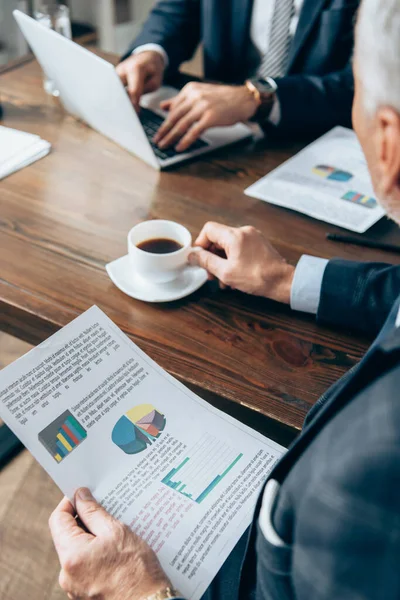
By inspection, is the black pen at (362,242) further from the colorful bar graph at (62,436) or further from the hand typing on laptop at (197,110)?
Answer: the colorful bar graph at (62,436)

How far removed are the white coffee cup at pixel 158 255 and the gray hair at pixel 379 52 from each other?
1.33 ft

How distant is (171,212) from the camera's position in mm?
1106

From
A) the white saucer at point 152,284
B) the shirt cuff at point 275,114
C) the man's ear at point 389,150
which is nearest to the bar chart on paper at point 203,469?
the white saucer at point 152,284

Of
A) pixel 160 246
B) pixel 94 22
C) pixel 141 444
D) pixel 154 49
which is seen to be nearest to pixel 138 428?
pixel 141 444

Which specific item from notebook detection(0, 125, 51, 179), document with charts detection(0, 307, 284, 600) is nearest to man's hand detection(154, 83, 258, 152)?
notebook detection(0, 125, 51, 179)

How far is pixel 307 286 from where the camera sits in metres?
0.90

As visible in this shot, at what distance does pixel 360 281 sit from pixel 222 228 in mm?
241

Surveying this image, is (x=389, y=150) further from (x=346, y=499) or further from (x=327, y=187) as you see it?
(x=327, y=187)

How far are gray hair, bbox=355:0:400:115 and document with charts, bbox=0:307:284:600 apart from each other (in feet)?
1.51

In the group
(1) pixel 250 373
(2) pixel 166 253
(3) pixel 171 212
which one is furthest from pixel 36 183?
(1) pixel 250 373

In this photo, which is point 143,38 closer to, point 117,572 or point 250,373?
point 250,373

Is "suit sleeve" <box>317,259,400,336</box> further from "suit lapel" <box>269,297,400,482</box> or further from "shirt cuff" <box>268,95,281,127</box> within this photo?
"shirt cuff" <box>268,95,281,127</box>

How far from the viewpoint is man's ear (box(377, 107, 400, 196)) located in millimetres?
529

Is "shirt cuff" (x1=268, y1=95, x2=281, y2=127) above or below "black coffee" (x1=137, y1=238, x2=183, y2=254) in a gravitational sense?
above
